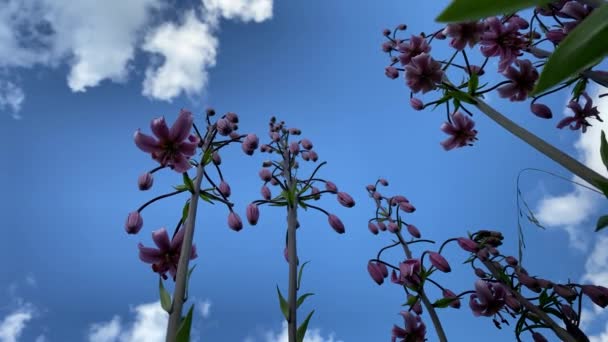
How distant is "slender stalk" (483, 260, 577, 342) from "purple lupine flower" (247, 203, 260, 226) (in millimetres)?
1109

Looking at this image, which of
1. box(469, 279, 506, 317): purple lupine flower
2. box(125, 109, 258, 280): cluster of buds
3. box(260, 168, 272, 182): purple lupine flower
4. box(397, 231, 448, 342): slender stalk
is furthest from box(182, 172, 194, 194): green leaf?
box(469, 279, 506, 317): purple lupine flower

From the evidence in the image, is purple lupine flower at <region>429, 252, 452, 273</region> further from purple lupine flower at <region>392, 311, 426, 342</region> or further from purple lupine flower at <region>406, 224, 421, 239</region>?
purple lupine flower at <region>406, 224, 421, 239</region>

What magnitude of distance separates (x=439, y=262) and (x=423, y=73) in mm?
849

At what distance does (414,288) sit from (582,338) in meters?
0.64

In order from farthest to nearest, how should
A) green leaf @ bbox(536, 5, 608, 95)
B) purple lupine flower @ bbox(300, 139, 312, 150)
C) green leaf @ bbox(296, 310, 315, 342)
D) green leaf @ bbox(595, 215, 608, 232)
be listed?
purple lupine flower @ bbox(300, 139, 312, 150), green leaf @ bbox(296, 310, 315, 342), green leaf @ bbox(595, 215, 608, 232), green leaf @ bbox(536, 5, 608, 95)

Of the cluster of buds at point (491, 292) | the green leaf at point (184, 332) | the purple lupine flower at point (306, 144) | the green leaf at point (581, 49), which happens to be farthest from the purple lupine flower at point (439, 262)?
the green leaf at point (581, 49)

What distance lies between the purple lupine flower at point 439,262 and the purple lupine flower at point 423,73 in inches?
29.7

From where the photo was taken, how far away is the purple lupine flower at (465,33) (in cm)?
163

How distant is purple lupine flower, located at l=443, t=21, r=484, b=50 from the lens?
1631mm

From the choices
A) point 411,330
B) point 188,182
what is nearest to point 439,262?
point 411,330

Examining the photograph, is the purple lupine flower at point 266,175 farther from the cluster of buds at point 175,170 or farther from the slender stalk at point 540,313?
the slender stalk at point 540,313

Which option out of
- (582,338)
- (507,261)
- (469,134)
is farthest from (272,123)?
(582,338)

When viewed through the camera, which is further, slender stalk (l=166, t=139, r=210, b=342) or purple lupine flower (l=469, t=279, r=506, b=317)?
purple lupine flower (l=469, t=279, r=506, b=317)

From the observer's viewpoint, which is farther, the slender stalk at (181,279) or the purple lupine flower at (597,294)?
the purple lupine flower at (597,294)
